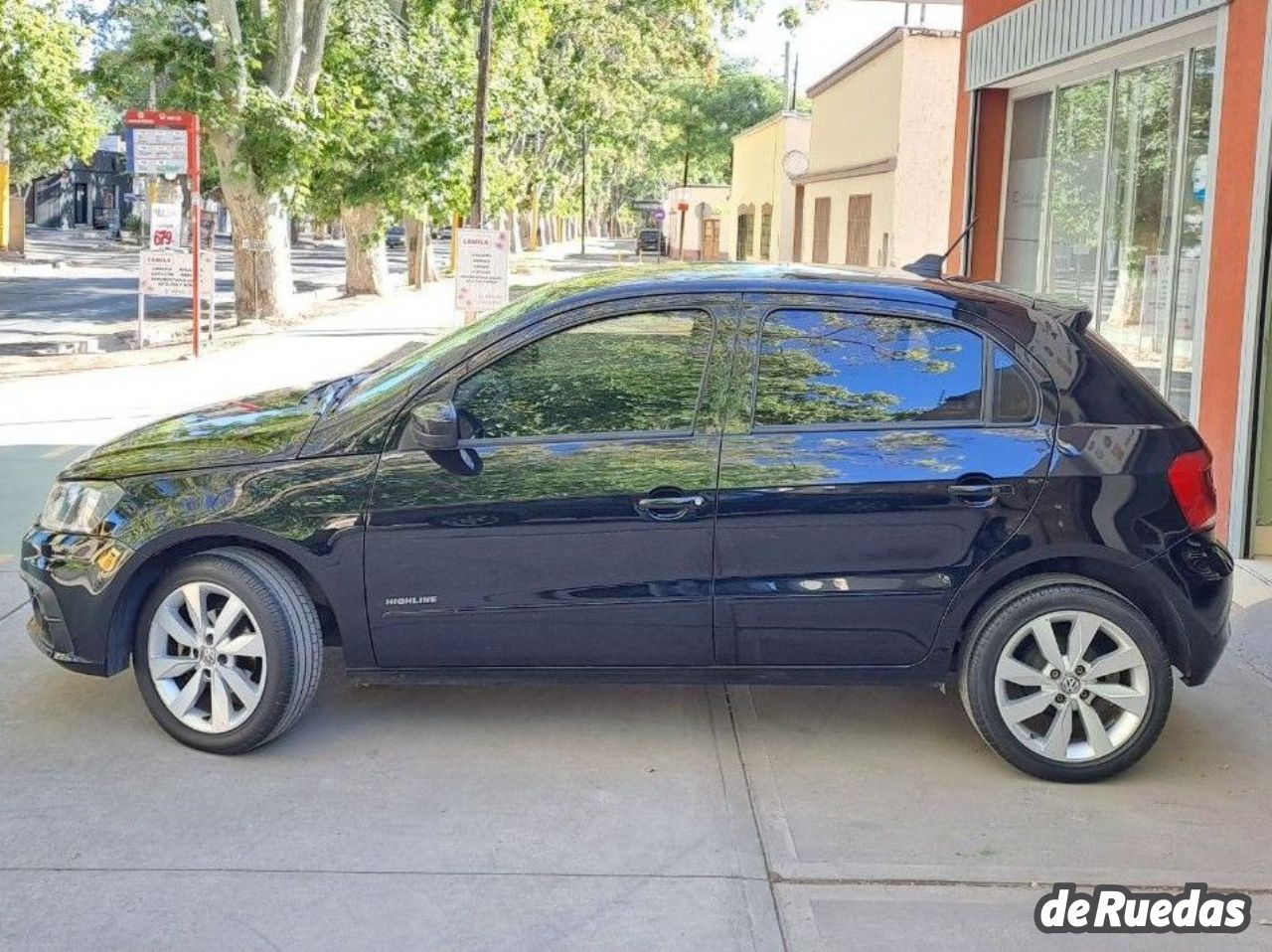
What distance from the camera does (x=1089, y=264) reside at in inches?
441

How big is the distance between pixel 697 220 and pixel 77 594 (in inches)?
2307

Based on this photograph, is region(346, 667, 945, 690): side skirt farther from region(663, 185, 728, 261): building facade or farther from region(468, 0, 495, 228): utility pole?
region(663, 185, 728, 261): building facade

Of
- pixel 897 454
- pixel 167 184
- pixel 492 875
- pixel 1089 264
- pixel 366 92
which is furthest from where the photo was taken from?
pixel 366 92

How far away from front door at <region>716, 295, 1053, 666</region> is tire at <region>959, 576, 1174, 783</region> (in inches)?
8.8

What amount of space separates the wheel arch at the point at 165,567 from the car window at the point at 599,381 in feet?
2.52

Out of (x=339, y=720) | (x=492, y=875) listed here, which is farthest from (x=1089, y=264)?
(x=492, y=875)

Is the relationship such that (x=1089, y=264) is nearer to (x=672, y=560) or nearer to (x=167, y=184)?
(x=672, y=560)

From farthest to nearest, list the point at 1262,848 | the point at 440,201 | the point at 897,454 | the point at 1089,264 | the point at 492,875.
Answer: the point at 440,201 → the point at 1089,264 → the point at 897,454 → the point at 1262,848 → the point at 492,875

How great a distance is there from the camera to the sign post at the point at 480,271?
16766 mm

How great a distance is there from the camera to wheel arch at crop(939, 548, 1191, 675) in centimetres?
489

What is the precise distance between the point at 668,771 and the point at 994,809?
1.05 metres

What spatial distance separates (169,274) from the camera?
18.2 meters

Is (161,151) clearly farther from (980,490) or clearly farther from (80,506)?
(980,490)

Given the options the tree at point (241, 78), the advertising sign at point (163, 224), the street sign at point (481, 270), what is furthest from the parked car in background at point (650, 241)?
the street sign at point (481, 270)
